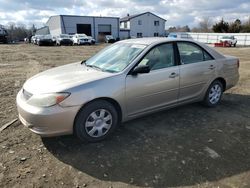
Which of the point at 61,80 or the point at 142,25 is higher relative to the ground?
the point at 142,25

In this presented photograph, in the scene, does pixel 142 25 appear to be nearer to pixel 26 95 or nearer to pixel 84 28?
pixel 84 28

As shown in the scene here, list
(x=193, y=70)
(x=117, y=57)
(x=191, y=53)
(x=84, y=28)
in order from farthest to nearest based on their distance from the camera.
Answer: (x=84, y=28)
(x=191, y=53)
(x=193, y=70)
(x=117, y=57)

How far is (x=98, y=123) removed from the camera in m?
3.73

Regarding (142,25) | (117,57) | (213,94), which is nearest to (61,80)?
(117,57)

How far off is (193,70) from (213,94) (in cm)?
97

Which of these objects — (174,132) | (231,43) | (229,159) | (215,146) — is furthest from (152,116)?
(231,43)

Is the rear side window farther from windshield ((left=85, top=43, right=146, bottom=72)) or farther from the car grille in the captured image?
the car grille

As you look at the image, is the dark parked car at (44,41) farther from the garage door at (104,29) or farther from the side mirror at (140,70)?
the side mirror at (140,70)

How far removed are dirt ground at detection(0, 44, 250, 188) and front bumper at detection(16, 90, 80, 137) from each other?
0.36 metres

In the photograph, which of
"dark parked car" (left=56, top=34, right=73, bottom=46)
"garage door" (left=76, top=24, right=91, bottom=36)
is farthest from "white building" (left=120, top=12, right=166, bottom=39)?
"dark parked car" (left=56, top=34, right=73, bottom=46)

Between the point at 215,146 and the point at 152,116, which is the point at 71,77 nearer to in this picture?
the point at 152,116

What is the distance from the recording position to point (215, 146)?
12.1 ft

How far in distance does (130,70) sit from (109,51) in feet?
3.37

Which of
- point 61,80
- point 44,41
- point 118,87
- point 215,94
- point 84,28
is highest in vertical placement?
point 84,28
